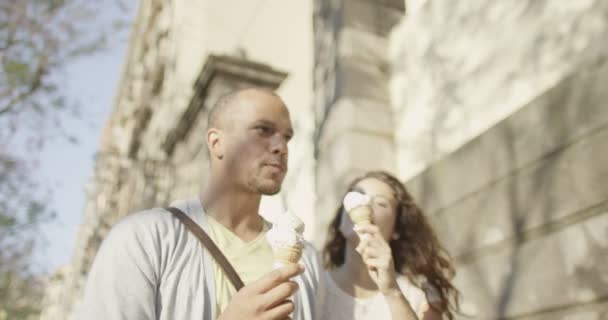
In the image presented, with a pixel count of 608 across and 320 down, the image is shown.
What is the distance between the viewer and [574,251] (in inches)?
122

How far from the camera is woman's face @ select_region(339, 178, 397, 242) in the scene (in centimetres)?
319

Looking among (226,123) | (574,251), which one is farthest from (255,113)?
(574,251)

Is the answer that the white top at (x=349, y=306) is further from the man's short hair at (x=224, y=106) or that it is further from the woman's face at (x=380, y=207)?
the man's short hair at (x=224, y=106)

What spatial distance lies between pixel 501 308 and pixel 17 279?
24379 mm

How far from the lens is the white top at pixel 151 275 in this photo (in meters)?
1.68

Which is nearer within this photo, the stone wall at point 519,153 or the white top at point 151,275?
the white top at point 151,275

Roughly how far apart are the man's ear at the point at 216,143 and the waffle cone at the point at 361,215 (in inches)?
32.9

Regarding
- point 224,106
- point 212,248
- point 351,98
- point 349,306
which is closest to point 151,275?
point 212,248

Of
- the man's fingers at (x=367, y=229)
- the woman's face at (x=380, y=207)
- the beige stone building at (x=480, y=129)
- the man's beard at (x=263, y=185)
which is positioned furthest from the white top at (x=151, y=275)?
the woman's face at (x=380, y=207)

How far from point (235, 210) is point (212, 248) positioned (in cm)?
25

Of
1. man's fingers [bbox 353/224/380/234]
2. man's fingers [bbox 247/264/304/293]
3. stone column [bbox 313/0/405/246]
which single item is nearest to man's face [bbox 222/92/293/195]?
man's fingers [bbox 247/264/304/293]

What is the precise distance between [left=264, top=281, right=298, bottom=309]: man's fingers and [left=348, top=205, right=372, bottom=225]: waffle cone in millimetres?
1006

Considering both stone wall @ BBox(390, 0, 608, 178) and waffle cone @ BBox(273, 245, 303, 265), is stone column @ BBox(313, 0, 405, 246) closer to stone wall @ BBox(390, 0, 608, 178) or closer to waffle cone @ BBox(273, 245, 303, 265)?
stone wall @ BBox(390, 0, 608, 178)

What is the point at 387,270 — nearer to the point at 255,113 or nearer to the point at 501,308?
the point at 255,113
